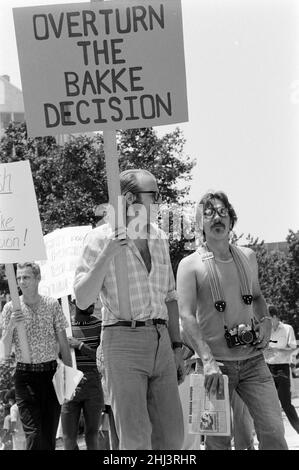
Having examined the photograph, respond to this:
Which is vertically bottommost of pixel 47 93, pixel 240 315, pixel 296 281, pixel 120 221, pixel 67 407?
pixel 296 281

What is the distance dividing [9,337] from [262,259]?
56.2 m

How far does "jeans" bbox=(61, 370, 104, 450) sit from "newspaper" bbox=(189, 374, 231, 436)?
8.33 feet

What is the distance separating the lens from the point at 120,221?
4.82 metres

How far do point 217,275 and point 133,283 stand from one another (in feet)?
2.50

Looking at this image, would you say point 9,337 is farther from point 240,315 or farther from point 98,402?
point 240,315

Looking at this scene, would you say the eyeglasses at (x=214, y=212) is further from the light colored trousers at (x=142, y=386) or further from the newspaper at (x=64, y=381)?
the newspaper at (x=64, y=381)

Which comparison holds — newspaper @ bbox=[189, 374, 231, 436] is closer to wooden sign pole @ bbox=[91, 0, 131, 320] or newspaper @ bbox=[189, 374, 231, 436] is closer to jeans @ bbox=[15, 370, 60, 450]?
wooden sign pole @ bbox=[91, 0, 131, 320]

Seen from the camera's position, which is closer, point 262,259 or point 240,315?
point 240,315

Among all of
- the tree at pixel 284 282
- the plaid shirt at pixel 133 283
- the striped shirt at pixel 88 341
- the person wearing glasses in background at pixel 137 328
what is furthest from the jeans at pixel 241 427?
the tree at pixel 284 282

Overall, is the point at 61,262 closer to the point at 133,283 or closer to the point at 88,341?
the point at 88,341

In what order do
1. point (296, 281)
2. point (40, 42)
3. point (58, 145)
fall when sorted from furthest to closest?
1. point (296, 281)
2. point (58, 145)
3. point (40, 42)

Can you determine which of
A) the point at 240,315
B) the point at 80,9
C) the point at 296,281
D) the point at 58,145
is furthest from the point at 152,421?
the point at 296,281

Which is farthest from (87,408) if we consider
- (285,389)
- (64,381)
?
(285,389)

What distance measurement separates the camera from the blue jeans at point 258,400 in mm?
5422
